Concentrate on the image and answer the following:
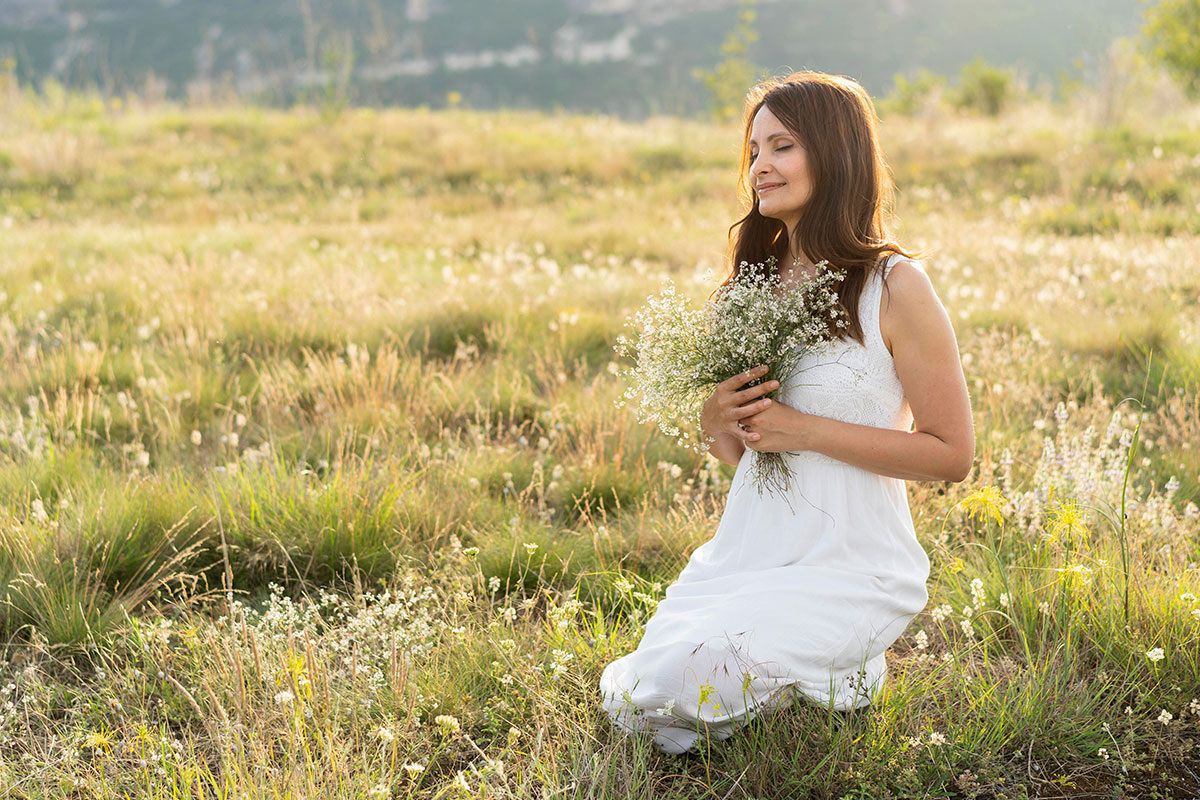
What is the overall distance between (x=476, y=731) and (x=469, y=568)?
0.94 m

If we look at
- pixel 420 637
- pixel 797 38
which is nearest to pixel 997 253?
pixel 420 637

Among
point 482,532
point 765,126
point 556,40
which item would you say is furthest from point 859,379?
point 556,40

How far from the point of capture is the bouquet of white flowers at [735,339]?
104 inches

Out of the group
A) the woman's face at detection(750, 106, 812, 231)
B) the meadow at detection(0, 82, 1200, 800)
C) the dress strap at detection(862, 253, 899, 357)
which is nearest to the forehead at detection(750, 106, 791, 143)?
the woman's face at detection(750, 106, 812, 231)

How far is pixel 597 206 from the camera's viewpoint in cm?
1269

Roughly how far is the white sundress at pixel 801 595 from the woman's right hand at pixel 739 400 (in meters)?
0.16

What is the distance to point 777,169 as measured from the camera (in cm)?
283

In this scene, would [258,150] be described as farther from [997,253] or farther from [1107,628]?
[1107,628]

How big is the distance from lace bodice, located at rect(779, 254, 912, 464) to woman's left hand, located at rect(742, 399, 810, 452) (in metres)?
0.09

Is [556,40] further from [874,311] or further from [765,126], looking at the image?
[874,311]

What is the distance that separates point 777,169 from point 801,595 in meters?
1.30

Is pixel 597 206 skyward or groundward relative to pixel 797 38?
groundward

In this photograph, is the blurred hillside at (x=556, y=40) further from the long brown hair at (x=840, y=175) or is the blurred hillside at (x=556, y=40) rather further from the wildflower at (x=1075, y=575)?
the wildflower at (x=1075, y=575)

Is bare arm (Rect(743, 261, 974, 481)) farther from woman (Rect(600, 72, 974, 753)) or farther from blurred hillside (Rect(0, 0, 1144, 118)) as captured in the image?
blurred hillside (Rect(0, 0, 1144, 118))
